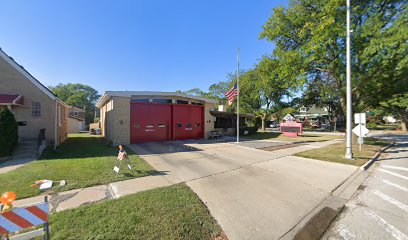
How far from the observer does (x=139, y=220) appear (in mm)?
3357

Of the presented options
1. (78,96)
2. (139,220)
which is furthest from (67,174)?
(78,96)

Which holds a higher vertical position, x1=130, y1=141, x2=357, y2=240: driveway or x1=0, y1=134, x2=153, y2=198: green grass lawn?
x1=0, y1=134, x2=153, y2=198: green grass lawn

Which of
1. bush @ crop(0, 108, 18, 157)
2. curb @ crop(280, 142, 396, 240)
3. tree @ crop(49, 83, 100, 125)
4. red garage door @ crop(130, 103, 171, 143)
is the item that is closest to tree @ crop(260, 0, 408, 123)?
curb @ crop(280, 142, 396, 240)

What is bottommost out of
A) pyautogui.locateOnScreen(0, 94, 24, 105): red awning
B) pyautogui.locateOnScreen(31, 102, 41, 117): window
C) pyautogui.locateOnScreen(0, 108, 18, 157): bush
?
pyautogui.locateOnScreen(0, 108, 18, 157): bush

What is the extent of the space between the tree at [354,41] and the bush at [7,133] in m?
16.4

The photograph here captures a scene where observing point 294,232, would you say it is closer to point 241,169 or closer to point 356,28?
point 241,169

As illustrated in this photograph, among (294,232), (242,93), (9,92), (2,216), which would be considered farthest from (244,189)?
(242,93)

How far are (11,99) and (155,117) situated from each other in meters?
8.32

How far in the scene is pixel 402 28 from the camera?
875 centimetres

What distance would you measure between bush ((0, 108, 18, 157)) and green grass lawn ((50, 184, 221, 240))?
25.1ft

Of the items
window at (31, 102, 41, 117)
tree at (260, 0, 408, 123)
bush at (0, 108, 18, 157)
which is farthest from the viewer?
window at (31, 102, 41, 117)

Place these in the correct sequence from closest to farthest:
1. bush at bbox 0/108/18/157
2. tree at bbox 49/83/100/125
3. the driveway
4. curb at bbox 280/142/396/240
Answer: curb at bbox 280/142/396/240
the driveway
bush at bbox 0/108/18/157
tree at bbox 49/83/100/125

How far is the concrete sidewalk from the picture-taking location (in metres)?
4.06

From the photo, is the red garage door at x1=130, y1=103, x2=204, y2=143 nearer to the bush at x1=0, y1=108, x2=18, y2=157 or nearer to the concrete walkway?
the bush at x1=0, y1=108, x2=18, y2=157
